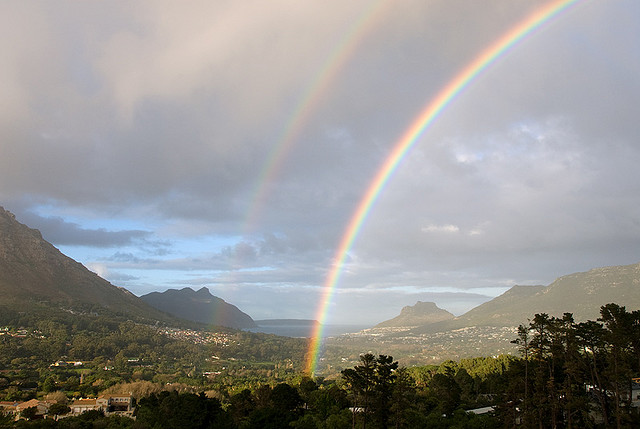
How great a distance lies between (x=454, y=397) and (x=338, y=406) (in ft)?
58.6

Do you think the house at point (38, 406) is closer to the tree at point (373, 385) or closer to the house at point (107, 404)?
the house at point (107, 404)

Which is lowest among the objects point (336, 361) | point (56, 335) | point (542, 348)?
point (336, 361)

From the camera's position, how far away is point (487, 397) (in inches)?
2514

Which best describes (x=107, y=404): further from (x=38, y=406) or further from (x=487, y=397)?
(x=487, y=397)

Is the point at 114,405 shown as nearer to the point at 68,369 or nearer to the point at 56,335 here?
the point at 68,369

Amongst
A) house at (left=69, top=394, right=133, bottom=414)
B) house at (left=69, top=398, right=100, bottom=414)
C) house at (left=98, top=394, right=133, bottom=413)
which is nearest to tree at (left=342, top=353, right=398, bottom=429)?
house at (left=69, top=394, right=133, bottom=414)

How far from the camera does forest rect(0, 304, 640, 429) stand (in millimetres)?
28609

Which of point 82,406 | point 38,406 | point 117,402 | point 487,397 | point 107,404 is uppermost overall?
point 487,397

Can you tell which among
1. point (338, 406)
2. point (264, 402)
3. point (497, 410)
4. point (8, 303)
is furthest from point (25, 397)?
point (8, 303)

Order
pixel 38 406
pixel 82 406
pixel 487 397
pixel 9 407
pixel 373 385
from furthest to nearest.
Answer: pixel 82 406 < pixel 38 406 < pixel 9 407 < pixel 487 397 < pixel 373 385

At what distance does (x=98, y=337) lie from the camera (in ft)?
Result: 529

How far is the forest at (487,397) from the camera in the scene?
28609 millimetres

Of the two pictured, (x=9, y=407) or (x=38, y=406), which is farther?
(x=38, y=406)

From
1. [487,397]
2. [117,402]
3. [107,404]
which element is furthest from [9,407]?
[487,397]
